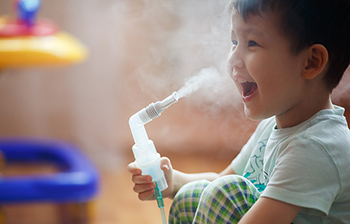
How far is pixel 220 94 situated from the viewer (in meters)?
0.87

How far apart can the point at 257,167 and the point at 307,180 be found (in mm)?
182

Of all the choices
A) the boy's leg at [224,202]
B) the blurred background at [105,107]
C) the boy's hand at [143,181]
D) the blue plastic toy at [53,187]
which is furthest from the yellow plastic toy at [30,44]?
the boy's leg at [224,202]

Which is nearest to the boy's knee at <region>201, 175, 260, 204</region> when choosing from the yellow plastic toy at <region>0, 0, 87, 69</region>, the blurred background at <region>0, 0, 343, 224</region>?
the yellow plastic toy at <region>0, 0, 87, 69</region>

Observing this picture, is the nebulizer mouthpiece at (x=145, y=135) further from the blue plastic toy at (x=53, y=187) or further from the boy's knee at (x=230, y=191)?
the blue plastic toy at (x=53, y=187)

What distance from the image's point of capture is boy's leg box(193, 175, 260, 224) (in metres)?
0.61

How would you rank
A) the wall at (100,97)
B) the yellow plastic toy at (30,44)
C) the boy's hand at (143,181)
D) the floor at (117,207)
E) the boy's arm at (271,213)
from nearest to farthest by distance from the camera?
the boy's arm at (271,213) → the boy's hand at (143,181) → the yellow plastic toy at (30,44) → the floor at (117,207) → the wall at (100,97)

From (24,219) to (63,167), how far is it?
318 mm

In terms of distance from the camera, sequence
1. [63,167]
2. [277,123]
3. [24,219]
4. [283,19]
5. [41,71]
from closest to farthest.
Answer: [283,19] < [277,123] < [24,219] < [63,167] < [41,71]

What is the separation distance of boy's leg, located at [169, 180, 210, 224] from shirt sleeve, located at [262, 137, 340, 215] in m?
0.14

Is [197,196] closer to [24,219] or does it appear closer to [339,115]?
[339,115]

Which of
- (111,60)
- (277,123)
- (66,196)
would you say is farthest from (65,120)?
(277,123)

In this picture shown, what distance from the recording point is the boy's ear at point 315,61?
612mm

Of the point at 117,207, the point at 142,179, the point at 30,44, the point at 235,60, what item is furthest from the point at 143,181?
the point at 117,207

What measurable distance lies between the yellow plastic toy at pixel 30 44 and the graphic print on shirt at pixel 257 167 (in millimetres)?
1026
